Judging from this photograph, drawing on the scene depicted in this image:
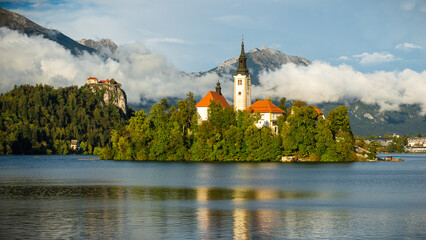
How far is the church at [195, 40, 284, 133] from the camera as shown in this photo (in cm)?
16488

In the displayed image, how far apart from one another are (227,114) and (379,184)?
86441 millimetres

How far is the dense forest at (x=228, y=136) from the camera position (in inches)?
5768

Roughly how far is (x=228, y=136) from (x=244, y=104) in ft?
86.7

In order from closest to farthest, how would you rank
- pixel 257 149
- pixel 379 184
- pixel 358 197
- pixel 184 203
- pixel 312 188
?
pixel 184 203, pixel 358 197, pixel 312 188, pixel 379 184, pixel 257 149

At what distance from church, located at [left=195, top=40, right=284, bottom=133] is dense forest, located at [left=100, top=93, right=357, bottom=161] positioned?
386cm

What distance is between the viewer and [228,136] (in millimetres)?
154250

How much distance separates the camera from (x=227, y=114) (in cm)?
16012

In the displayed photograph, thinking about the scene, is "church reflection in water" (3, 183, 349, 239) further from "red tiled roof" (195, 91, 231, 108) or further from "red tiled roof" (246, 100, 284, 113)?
"red tiled roof" (195, 91, 231, 108)

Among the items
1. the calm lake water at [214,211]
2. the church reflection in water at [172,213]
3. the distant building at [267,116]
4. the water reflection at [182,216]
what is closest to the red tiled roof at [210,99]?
the distant building at [267,116]

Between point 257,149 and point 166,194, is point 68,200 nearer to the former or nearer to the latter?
point 166,194

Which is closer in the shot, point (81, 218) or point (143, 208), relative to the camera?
point (81, 218)

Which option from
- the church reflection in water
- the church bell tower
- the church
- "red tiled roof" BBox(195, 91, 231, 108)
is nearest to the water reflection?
the church reflection in water

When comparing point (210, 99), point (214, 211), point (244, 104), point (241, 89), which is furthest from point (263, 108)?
point (214, 211)

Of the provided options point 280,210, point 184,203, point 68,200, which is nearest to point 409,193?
point 280,210
